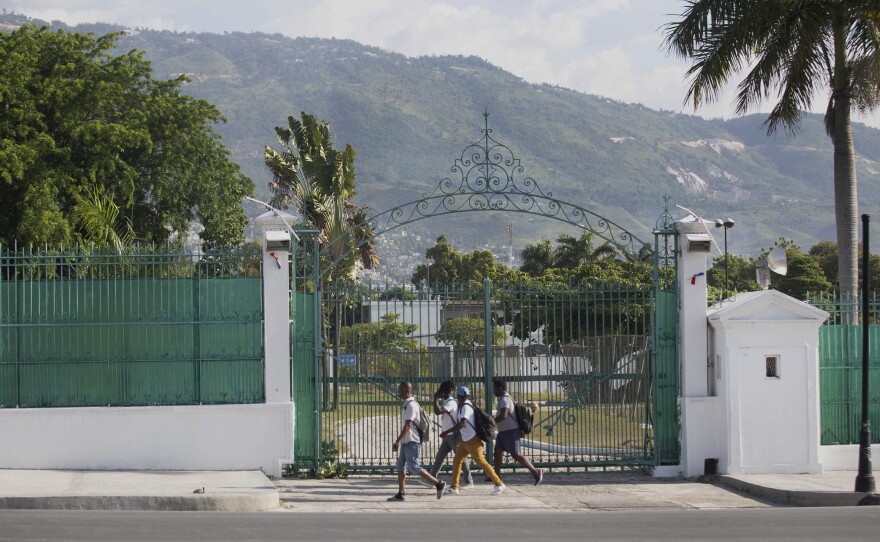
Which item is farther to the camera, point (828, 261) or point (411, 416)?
point (828, 261)

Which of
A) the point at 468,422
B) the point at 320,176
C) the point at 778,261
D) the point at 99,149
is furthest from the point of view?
the point at 99,149

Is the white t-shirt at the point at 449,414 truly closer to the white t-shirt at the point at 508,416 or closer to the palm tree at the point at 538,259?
the white t-shirt at the point at 508,416

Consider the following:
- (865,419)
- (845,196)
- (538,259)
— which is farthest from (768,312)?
(538,259)

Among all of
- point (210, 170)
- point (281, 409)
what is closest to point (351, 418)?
point (281, 409)

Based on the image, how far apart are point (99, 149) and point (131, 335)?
74.1 ft

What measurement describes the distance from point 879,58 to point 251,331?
36.7 ft

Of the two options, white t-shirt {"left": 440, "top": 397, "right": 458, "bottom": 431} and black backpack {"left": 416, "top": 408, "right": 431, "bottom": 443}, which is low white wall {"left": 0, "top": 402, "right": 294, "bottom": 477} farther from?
white t-shirt {"left": 440, "top": 397, "right": 458, "bottom": 431}

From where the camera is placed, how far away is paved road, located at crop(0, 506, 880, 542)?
36.4 feet

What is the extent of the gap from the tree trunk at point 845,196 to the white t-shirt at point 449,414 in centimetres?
839

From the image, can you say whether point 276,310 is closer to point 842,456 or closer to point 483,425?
point 483,425

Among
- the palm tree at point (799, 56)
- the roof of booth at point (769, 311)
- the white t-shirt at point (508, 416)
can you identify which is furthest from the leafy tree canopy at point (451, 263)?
the white t-shirt at point (508, 416)

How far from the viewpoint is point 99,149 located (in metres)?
36.7

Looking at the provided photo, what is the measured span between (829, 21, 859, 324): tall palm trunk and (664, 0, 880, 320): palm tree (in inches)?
0.7

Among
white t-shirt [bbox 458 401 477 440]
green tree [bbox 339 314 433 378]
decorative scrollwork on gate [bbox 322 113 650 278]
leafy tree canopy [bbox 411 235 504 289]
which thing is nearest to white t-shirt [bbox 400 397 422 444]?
white t-shirt [bbox 458 401 477 440]
